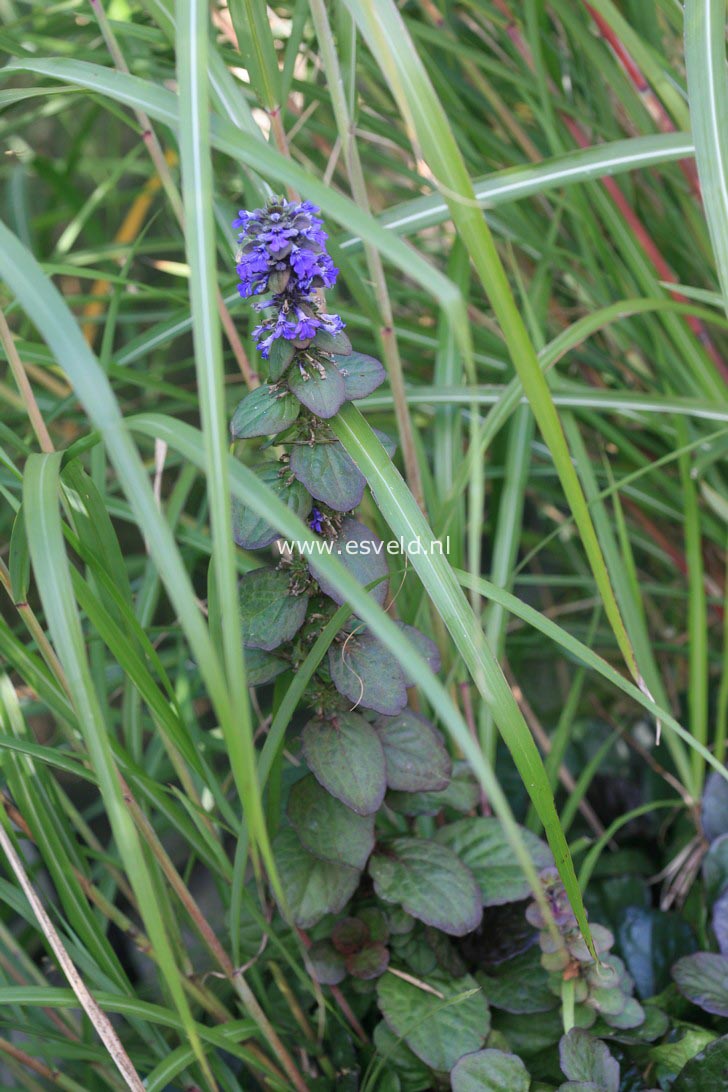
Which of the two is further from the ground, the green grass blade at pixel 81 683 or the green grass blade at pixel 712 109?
the green grass blade at pixel 712 109

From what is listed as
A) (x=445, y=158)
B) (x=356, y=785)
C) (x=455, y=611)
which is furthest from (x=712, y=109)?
(x=356, y=785)

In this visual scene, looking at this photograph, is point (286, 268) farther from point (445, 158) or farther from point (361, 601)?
point (361, 601)

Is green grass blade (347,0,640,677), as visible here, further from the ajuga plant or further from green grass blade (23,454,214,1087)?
green grass blade (23,454,214,1087)

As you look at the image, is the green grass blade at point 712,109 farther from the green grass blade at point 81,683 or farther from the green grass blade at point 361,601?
the green grass blade at point 81,683

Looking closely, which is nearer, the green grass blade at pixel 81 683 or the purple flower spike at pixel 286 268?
the green grass blade at pixel 81 683

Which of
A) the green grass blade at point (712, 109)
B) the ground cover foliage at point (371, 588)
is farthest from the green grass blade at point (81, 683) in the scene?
the green grass blade at point (712, 109)

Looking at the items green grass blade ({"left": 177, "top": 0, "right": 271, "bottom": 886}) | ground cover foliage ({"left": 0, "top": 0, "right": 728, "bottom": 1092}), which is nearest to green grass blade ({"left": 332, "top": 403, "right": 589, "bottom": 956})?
ground cover foliage ({"left": 0, "top": 0, "right": 728, "bottom": 1092})

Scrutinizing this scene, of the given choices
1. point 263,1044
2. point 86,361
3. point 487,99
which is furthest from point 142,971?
point 487,99

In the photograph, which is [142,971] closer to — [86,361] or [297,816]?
[297,816]
